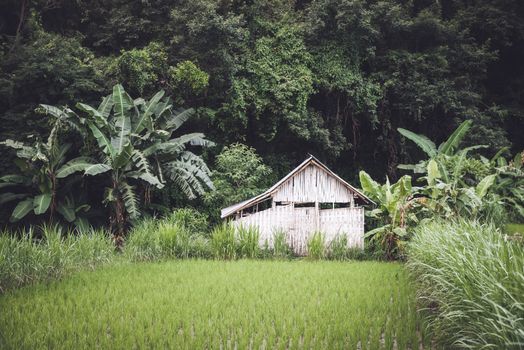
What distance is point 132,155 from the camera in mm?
10094

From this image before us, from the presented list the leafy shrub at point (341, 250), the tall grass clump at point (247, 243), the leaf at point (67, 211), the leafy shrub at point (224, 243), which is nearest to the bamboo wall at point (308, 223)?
the leafy shrub at point (341, 250)

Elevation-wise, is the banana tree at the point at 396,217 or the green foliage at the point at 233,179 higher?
the green foliage at the point at 233,179

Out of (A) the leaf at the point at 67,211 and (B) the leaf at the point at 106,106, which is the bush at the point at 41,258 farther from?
(B) the leaf at the point at 106,106

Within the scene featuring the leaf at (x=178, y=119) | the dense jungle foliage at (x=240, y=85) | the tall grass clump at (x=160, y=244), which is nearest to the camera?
the tall grass clump at (x=160, y=244)

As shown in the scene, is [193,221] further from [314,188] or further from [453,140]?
[453,140]

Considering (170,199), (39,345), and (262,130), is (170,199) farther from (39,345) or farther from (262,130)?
(39,345)

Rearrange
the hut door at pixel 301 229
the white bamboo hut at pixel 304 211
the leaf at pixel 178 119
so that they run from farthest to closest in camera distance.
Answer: the leaf at pixel 178 119, the hut door at pixel 301 229, the white bamboo hut at pixel 304 211

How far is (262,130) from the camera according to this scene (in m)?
13.5

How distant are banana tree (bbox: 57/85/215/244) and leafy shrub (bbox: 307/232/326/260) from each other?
3129mm

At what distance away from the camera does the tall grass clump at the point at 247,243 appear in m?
9.41

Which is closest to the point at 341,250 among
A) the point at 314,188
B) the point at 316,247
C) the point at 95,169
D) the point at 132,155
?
the point at 316,247

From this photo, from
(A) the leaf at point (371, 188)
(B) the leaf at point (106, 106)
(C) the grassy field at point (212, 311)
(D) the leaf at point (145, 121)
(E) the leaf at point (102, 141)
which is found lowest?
(C) the grassy field at point (212, 311)

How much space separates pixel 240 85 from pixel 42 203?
21.2ft

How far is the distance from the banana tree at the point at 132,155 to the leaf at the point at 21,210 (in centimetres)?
102
